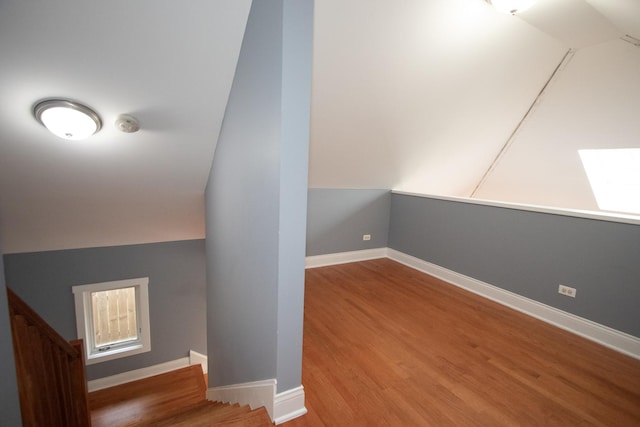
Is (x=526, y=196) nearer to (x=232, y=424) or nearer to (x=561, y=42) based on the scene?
(x=561, y=42)

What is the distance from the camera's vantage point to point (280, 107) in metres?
1.31

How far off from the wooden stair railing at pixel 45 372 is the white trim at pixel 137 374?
2167 millimetres

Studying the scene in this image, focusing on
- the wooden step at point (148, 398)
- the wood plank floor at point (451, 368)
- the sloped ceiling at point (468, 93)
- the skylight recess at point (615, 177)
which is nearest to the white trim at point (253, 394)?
the wood plank floor at point (451, 368)

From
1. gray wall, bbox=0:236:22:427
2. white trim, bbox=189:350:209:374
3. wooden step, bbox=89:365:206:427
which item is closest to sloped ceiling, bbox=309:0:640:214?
gray wall, bbox=0:236:22:427

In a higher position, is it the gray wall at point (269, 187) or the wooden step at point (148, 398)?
the gray wall at point (269, 187)

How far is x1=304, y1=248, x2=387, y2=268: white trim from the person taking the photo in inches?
150

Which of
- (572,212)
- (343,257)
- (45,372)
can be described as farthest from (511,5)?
(45,372)

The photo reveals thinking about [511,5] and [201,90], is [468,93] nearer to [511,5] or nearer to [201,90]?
[511,5]

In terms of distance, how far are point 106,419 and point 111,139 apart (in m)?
3.12

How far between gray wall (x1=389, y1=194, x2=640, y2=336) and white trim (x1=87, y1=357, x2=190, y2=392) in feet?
11.7

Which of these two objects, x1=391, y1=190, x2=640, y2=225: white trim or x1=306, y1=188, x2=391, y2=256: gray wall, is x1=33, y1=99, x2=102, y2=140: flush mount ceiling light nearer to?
x1=306, y1=188, x2=391, y2=256: gray wall

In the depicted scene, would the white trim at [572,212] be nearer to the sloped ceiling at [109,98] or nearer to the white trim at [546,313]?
the white trim at [546,313]

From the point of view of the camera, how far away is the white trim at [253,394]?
1.57 m

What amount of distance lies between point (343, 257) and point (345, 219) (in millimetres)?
520
